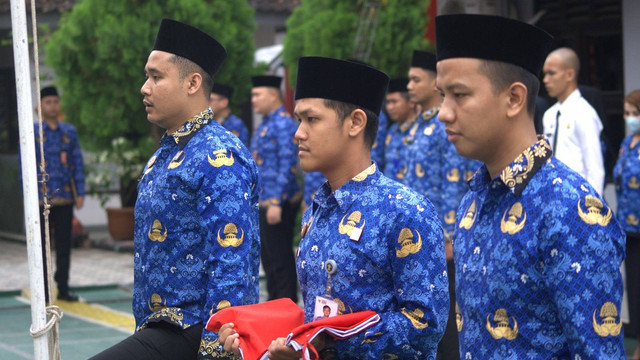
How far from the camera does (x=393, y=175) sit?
321 inches

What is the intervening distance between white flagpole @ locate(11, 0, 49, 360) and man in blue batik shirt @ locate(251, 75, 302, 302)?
5.50 m

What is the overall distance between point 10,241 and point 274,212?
8.70 m

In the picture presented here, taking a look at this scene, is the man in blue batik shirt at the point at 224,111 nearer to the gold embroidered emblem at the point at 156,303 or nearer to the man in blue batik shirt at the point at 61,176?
the man in blue batik shirt at the point at 61,176

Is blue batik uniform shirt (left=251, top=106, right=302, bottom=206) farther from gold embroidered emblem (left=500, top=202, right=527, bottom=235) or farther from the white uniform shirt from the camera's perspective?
gold embroidered emblem (left=500, top=202, right=527, bottom=235)

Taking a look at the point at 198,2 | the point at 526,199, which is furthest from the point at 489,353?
the point at 198,2

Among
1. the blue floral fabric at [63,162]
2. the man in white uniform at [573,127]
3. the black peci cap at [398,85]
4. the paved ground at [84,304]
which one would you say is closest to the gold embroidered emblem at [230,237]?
the man in white uniform at [573,127]

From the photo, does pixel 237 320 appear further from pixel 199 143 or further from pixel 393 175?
pixel 393 175

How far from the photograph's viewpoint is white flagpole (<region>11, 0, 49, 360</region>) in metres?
3.54

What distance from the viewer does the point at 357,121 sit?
10.7 ft

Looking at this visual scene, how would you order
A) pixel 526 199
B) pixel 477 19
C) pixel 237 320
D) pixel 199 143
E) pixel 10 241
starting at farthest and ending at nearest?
pixel 10 241 → pixel 199 143 → pixel 237 320 → pixel 477 19 → pixel 526 199

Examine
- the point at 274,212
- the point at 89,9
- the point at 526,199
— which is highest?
the point at 89,9

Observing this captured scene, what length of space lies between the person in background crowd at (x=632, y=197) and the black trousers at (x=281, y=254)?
3101 mm

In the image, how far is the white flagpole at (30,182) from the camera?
140 inches

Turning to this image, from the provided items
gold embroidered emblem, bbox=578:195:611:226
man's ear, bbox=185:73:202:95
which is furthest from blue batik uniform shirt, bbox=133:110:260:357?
gold embroidered emblem, bbox=578:195:611:226
